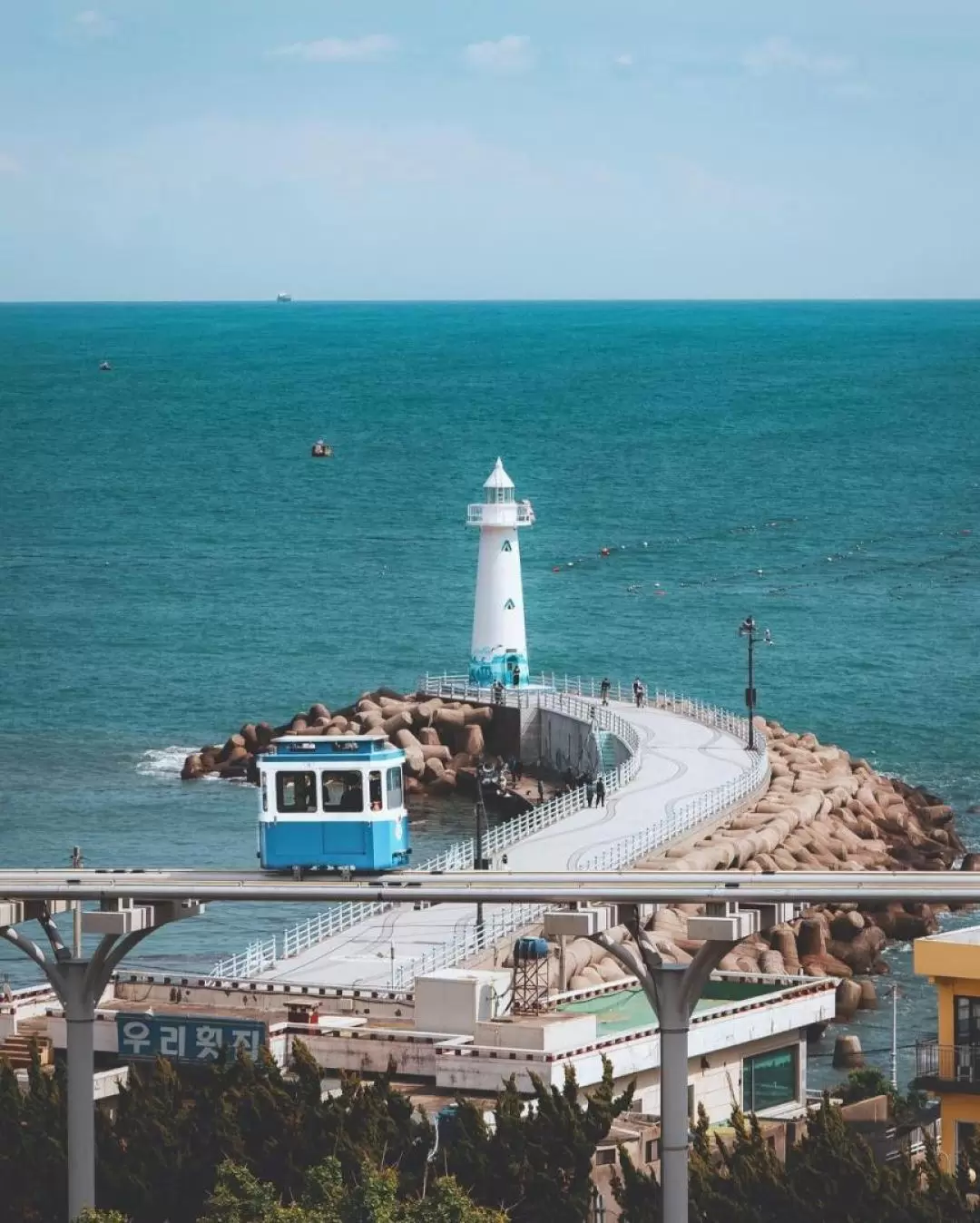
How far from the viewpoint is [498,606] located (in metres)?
79.6

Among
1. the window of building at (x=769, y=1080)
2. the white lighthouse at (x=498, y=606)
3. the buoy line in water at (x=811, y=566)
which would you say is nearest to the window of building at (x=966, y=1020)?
the window of building at (x=769, y=1080)

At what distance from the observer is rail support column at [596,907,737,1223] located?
89.8 feet

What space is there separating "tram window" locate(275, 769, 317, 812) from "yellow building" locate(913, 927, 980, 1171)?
716 cm

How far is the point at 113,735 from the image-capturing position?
84562mm

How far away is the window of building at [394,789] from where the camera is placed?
110 feet

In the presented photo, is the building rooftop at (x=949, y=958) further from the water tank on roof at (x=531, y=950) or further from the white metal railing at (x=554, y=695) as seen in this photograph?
the white metal railing at (x=554, y=695)

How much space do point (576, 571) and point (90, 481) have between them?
46.9 m

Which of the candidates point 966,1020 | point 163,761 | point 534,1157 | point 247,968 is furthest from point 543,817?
point 534,1157

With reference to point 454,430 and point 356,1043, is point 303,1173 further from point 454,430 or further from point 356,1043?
point 454,430

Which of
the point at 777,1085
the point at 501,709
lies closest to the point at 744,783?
the point at 501,709

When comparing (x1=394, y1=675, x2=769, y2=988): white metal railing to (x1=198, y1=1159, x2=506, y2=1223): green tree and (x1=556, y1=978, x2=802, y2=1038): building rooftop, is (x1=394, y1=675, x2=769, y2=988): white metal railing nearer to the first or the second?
(x1=556, y1=978, x2=802, y2=1038): building rooftop

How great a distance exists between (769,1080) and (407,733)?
37.4 metres

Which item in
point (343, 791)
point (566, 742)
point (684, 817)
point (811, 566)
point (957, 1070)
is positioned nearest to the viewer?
point (957, 1070)

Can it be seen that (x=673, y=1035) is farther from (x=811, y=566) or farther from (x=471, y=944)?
(x=811, y=566)
